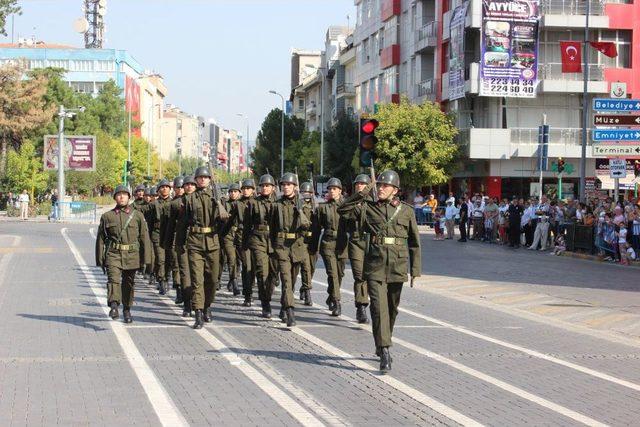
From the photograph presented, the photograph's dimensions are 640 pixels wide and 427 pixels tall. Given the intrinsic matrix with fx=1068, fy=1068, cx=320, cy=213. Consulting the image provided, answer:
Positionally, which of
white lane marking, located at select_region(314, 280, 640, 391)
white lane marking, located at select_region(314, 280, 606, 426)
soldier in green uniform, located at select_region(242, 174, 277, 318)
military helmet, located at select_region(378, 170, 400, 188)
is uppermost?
military helmet, located at select_region(378, 170, 400, 188)

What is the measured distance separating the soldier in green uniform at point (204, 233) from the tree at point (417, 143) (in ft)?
121

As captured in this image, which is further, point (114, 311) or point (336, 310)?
point (336, 310)

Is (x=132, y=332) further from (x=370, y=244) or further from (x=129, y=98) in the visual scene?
(x=129, y=98)

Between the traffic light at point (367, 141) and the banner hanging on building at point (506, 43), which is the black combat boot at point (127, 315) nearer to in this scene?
the traffic light at point (367, 141)

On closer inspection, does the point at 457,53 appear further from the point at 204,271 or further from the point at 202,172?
the point at 204,271

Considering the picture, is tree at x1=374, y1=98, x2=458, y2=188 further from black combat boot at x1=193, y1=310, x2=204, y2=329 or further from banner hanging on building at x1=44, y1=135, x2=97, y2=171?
black combat boot at x1=193, y1=310, x2=204, y2=329

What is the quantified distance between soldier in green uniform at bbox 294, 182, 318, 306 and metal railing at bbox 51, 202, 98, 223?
41.9m

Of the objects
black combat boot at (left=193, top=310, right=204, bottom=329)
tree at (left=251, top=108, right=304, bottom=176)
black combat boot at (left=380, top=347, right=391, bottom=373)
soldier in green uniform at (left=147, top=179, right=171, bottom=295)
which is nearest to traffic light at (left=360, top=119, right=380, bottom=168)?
soldier in green uniform at (left=147, top=179, right=171, bottom=295)

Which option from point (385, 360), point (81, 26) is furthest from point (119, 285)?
point (81, 26)

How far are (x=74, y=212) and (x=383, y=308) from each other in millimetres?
51184

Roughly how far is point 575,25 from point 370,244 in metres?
42.6

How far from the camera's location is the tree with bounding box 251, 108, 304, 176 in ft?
334

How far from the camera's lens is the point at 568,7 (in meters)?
50.5

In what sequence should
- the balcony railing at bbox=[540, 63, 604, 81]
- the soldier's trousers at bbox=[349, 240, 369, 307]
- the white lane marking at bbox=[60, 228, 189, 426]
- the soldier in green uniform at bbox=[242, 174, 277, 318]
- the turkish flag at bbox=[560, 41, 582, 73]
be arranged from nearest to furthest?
the white lane marking at bbox=[60, 228, 189, 426], the soldier's trousers at bbox=[349, 240, 369, 307], the soldier in green uniform at bbox=[242, 174, 277, 318], the turkish flag at bbox=[560, 41, 582, 73], the balcony railing at bbox=[540, 63, 604, 81]
